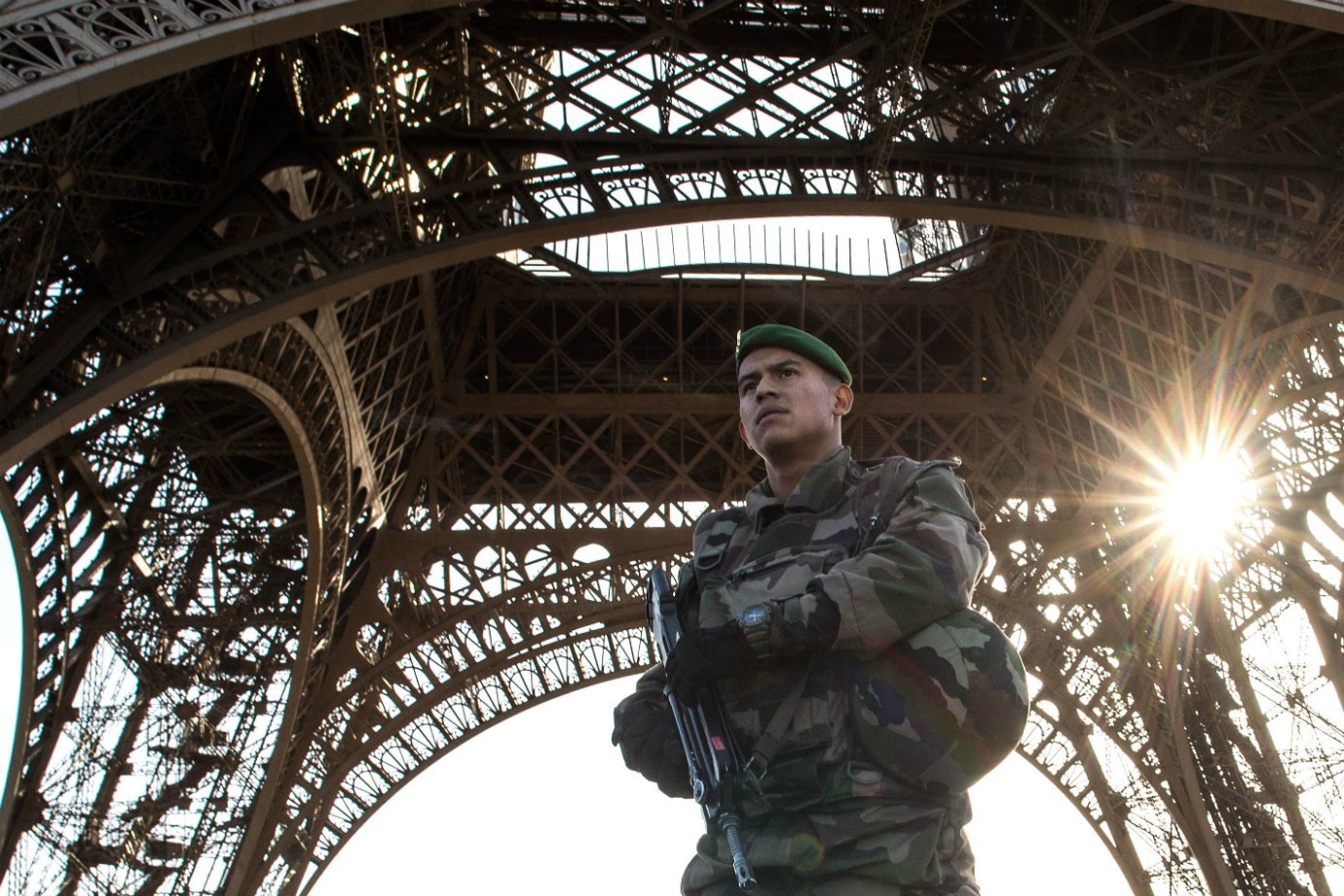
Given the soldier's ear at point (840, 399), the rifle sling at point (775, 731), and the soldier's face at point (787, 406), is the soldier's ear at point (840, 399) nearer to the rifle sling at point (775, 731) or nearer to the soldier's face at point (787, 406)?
the soldier's face at point (787, 406)

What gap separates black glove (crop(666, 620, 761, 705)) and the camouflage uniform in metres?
0.07

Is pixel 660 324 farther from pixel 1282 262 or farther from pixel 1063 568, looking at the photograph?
pixel 1282 262

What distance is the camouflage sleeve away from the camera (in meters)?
2.81

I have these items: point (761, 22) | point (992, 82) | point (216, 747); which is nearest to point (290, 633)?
point (216, 747)

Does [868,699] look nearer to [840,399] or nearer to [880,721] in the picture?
[880,721]

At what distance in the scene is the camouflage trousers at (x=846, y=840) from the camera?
9.04 feet

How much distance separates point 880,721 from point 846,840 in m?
0.23

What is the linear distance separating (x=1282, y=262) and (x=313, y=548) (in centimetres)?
1135

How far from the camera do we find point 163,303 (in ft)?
43.1

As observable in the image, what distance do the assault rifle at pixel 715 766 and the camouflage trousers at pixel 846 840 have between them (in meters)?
0.04

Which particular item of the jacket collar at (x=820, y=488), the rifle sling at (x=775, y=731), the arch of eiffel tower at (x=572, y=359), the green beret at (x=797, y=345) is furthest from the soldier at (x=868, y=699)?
the arch of eiffel tower at (x=572, y=359)

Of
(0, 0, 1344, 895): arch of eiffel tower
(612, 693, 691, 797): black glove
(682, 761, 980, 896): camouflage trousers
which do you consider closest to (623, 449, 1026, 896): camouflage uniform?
(682, 761, 980, 896): camouflage trousers

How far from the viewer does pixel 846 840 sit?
9.11 ft

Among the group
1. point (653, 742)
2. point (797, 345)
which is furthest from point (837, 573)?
point (797, 345)
